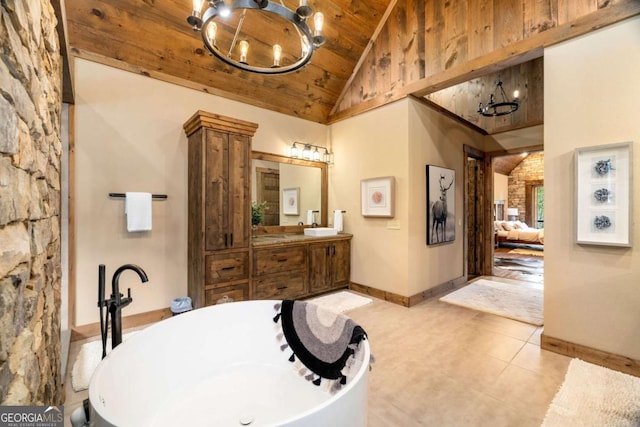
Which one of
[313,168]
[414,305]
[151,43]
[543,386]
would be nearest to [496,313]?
[414,305]

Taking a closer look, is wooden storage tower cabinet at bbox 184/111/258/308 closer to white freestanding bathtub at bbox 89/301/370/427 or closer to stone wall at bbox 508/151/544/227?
white freestanding bathtub at bbox 89/301/370/427

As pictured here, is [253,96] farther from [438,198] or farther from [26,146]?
[26,146]

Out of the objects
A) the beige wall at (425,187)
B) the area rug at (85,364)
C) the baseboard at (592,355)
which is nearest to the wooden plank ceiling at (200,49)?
the beige wall at (425,187)

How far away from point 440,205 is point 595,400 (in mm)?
2761

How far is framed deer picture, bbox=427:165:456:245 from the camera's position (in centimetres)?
412

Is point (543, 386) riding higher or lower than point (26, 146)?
lower

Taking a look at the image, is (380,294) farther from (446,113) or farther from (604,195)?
(446,113)

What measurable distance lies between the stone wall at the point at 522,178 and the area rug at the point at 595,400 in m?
10.2

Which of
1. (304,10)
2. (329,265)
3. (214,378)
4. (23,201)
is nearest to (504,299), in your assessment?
(329,265)

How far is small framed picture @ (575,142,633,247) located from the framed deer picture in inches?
69.0

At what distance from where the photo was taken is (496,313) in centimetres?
352

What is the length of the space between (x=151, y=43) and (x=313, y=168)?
268 cm

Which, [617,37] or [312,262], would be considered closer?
[617,37]

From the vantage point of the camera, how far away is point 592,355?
2.43 metres
